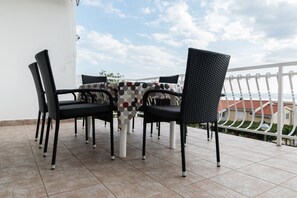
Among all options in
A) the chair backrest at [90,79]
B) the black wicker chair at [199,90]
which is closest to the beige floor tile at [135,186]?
the black wicker chair at [199,90]

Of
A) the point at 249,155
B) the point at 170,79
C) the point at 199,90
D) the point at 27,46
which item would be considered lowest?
the point at 249,155

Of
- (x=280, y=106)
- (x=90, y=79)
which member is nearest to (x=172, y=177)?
(x=280, y=106)

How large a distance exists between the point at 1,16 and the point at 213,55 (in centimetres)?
398

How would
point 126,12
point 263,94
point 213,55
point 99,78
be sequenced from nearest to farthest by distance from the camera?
point 213,55, point 263,94, point 99,78, point 126,12

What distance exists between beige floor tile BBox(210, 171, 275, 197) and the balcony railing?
1.33 m

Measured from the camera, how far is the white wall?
147 inches

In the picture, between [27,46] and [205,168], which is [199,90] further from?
[27,46]

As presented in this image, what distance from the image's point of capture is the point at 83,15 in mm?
5289

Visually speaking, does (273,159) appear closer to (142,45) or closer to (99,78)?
(99,78)

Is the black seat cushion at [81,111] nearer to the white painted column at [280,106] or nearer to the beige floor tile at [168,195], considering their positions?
the beige floor tile at [168,195]

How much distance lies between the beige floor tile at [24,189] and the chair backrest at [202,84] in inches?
42.8

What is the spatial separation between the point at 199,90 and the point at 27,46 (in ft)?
12.1

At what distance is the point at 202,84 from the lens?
62.1 inches

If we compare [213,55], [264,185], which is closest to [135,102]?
[213,55]
